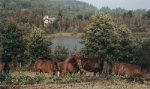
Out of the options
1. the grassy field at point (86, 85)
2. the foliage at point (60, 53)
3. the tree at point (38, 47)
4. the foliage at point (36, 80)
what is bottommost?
the foliage at point (60, 53)

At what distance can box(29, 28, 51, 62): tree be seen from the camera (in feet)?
135

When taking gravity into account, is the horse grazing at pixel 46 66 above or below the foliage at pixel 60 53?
above

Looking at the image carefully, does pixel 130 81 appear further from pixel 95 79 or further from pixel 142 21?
pixel 142 21

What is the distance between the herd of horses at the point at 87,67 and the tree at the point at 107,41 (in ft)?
32.0

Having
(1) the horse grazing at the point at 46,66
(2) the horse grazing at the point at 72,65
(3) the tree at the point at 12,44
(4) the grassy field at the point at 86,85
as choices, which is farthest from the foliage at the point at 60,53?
(4) the grassy field at the point at 86,85

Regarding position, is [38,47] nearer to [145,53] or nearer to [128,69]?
[145,53]

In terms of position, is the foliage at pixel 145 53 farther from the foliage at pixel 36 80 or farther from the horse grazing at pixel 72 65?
the foliage at pixel 36 80

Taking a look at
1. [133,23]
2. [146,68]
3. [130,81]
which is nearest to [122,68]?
[146,68]

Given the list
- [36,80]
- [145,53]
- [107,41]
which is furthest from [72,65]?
[107,41]

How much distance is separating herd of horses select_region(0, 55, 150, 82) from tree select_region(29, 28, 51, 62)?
10098mm

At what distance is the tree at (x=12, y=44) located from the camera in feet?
135

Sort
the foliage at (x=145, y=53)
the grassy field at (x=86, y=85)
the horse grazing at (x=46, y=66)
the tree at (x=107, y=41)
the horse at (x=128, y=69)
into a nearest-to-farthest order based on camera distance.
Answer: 1. the grassy field at (x=86, y=85)
2. the horse at (x=128, y=69)
3. the horse grazing at (x=46, y=66)
4. the foliage at (x=145, y=53)
5. the tree at (x=107, y=41)

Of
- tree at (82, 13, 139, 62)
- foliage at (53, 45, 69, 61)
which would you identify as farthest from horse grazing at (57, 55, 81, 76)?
foliage at (53, 45, 69, 61)

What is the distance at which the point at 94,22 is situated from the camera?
45.6 meters
